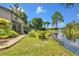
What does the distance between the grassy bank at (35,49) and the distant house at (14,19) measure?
0.10 meters

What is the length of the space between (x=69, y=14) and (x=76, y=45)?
30cm

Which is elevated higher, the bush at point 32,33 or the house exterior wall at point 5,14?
the house exterior wall at point 5,14

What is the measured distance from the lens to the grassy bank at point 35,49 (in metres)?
2.08

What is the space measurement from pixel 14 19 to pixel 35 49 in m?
0.35

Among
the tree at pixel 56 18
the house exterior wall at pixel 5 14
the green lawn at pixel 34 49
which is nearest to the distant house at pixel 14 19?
the house exterior wall at pixel 5 14

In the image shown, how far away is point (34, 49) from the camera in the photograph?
209 cm

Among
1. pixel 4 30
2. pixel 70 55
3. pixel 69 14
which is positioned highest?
pixel 69 14

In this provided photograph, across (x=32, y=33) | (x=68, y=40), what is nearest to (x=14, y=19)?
(x=32, y=33)

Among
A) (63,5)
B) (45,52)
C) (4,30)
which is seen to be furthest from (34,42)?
(63,5)

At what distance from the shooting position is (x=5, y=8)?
6.91 ft

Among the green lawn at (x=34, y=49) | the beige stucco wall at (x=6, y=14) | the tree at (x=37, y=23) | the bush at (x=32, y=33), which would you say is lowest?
the green lawn at (x=34, y=49)

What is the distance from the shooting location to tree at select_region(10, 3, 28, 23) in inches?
82.2

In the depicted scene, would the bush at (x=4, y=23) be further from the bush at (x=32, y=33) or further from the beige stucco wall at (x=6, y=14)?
the bush at (x=32, y=33)

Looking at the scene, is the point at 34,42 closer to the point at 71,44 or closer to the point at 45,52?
the point at 45,52
